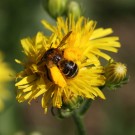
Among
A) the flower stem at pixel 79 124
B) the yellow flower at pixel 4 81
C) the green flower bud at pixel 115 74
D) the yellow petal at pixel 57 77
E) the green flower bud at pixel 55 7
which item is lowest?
the flower stem at pixel 79 124

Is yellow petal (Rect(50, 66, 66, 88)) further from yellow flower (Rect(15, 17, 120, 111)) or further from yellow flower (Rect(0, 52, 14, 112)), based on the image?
yellow flower (Rect(0, 52, 14, 112))

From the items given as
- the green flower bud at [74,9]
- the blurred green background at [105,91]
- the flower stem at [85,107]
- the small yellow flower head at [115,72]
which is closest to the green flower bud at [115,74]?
the small yellow flower head at [115,72]

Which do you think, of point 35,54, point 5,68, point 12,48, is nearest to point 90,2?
point 12,48

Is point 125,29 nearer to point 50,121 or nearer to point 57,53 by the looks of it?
point 50,121

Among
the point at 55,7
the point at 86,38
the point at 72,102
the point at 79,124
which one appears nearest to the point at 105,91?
the point at 55,7

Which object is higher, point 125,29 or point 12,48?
point 12,48

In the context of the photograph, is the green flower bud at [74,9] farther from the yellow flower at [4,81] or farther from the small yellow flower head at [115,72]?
the yellow flower at [4,81]

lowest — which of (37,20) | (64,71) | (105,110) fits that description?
(105,110)
